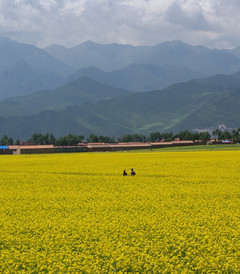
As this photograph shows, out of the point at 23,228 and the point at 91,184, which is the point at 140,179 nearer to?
the point at 91,184

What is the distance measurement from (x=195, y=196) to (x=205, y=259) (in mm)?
14633

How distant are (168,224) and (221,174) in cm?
2647

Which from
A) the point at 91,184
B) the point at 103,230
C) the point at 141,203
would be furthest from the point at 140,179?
the point at 103,230

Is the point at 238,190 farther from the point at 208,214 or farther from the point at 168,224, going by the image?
the point at 168,224

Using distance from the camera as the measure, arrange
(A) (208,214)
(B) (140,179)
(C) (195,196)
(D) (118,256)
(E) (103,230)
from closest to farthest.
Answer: (D) (118,256), (E) (103,230), (A) (208,214), (C) (195,196), (B) (140,179)

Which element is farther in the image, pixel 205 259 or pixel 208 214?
pixel 208 214

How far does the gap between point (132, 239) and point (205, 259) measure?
12.4 feet

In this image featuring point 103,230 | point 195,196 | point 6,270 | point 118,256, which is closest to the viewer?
point 6,270

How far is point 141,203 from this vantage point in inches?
1040

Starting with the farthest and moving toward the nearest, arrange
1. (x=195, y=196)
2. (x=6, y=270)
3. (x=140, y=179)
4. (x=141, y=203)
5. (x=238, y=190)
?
1. (x=140, y=179)
2. (x=238, y=190)
3. (x=195, y=196)
4. (x=141, y=203)
5. (x=6, y=270)

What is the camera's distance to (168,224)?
2006cm

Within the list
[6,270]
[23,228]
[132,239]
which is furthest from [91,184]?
[6,270]

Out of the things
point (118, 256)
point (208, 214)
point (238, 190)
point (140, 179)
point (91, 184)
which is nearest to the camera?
point (118, 256)

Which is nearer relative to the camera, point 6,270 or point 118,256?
point 6,270
